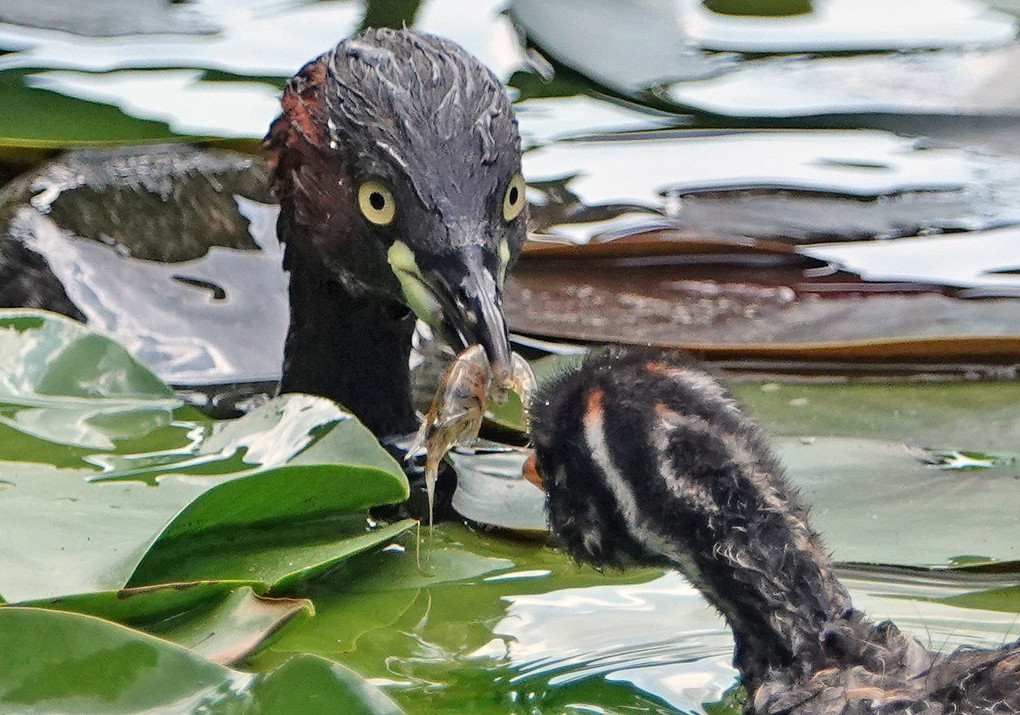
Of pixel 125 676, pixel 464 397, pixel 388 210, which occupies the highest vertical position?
pixel 388 210

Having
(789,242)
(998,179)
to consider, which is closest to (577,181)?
(789,242)

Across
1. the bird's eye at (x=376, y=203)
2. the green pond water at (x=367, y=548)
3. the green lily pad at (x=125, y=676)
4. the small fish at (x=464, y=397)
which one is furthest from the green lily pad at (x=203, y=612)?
the bird's eye at (x=376, y=203)

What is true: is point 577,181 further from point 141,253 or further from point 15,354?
point 15,354

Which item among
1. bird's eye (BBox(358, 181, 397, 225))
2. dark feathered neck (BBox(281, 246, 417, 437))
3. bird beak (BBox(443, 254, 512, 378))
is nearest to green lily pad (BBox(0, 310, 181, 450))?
dark feathered neck (BBox(281, 246, 417, 437))

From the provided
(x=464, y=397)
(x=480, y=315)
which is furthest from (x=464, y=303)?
(x=464, y=397)

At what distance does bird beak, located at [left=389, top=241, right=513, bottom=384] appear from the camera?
9.36ft

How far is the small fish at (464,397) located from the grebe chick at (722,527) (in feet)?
0.27

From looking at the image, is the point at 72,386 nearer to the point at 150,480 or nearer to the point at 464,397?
the point at 150,480

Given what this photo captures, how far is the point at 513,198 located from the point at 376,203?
10.3 inches

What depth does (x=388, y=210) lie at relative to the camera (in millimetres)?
3127

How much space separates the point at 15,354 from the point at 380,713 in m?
1.48

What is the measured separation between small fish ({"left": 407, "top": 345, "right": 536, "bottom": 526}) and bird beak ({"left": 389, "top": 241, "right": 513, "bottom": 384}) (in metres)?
0.02

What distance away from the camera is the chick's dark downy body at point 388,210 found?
2992mm

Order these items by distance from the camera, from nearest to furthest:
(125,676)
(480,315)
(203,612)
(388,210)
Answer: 1. (125,676)
2. (203,612)
3. (480,315)
4. (388,210)
